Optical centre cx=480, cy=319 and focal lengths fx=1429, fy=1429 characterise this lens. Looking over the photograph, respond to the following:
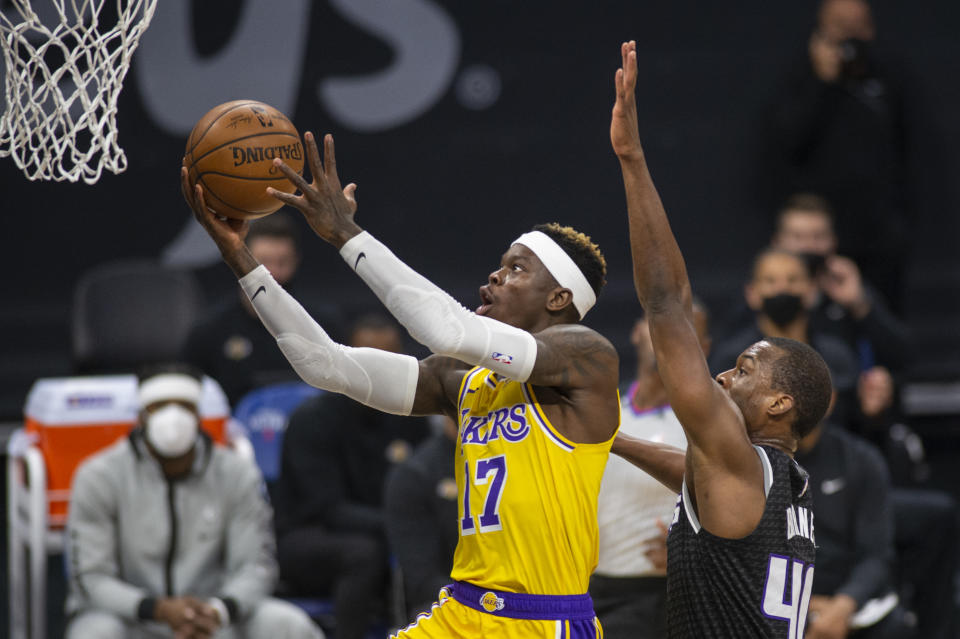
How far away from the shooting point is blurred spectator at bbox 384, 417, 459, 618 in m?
6.26

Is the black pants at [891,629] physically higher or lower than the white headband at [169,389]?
lower

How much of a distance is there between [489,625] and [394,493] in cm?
258

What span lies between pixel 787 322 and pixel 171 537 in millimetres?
2989

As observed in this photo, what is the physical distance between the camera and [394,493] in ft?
21.2

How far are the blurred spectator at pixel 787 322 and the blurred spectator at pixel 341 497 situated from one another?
5.57ft

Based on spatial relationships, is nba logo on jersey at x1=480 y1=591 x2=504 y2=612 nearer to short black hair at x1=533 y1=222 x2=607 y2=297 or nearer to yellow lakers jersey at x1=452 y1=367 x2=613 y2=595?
yellow lakers jersey at x1=452 y1=367 x2=613 y2=595

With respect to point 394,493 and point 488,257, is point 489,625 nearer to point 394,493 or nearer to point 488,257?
point 394,493

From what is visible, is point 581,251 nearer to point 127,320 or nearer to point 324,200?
point 324,200

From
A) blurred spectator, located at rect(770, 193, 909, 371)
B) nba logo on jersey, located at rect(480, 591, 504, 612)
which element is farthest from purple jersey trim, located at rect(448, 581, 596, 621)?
blurred spectator, located at rect(770, 193, 909, 371)

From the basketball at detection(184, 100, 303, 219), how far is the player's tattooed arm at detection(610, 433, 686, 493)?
48.4 inches

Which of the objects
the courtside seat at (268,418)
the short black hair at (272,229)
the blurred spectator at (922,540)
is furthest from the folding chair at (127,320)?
the blurred spectator at (922,540)

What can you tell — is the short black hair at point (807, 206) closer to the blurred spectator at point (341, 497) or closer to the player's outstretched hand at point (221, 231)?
the blurred spectator at point (341, 497)

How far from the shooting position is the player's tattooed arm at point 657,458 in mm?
4168

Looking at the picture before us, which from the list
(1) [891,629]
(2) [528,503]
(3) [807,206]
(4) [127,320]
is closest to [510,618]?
(2) [528,503]
